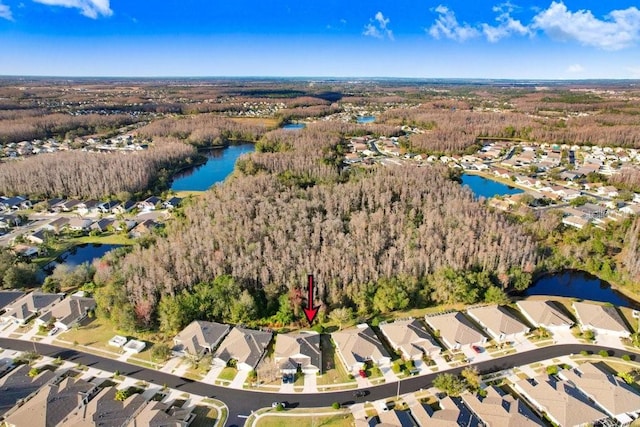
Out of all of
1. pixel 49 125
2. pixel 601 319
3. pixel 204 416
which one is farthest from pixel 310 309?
pixel 49 125

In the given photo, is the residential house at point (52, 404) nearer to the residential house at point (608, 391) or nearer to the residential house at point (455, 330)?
the residential house at point (455, 330)

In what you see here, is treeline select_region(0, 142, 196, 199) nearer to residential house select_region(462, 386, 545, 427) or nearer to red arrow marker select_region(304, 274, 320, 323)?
red arrow marker select_region(304, 274, 320, 323)

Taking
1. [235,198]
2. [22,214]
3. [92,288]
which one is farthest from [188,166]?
[92,288]

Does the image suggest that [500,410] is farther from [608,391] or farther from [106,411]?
[106,411]

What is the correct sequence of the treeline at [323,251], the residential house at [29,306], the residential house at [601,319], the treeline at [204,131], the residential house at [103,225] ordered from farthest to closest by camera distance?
the treeline at [204,131] < the residential house at [103,225] < the treeline at [323,251] < the residential house at [29,306] < the residential house at [601,319]

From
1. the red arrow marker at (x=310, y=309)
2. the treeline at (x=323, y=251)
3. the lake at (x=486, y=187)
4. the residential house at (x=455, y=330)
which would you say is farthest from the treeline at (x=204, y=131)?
the residential house at (x=455, y=330)

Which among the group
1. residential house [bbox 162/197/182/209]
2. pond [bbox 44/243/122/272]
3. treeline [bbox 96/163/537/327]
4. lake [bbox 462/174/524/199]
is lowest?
pond [bbox 44/243/122/272]

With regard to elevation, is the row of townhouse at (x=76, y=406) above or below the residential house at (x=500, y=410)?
below

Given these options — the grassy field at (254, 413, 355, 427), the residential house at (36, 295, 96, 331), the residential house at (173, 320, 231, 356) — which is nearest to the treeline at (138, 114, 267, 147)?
the residential house at (36, 295, 96, 331)
